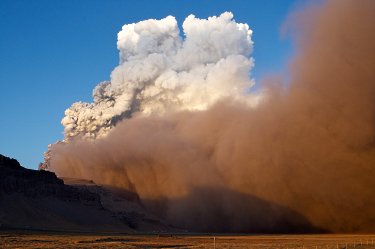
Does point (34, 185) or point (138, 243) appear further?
point (34, 185)

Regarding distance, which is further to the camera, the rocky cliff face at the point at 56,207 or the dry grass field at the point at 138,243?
the rocky cliff face at the point at 56,207

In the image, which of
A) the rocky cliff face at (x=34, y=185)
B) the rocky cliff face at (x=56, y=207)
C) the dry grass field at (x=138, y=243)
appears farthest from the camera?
the rocky cliff face at (x=34, y=185)

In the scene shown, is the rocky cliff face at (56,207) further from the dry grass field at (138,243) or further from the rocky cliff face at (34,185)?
the dry grass field at (138,243)

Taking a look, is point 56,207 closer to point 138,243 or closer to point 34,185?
point 34,185

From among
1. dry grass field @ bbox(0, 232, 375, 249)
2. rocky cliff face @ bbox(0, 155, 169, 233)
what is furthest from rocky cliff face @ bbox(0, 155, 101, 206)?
dry grass field @ bbox(0, 232, 375, 249)

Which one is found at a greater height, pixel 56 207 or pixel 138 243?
pixel 56 207

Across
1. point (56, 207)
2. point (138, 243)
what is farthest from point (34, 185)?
point (138, 243)

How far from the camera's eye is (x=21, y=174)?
89.8m

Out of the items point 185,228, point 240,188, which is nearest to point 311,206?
point 240,188

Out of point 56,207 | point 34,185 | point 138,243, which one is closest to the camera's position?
point 138,243

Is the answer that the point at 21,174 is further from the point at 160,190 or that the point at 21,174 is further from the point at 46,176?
the point at 160,190

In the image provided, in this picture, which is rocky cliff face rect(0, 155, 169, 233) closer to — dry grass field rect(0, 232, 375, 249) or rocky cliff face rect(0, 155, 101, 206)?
rocky cliff face rect(0, 155, 101, 206)

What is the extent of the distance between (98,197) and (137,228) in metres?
10.5

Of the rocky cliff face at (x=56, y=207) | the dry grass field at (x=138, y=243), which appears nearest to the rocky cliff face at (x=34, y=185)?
the rocky cliff face at (x=56, y=207)
